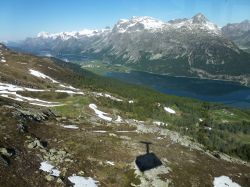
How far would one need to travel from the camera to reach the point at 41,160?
56.8 m

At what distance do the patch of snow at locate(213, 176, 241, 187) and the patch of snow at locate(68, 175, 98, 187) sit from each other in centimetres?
2672

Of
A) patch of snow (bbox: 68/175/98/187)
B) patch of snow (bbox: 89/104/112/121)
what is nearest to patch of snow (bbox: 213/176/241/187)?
patch of snow (bbox: 68/175/98/187)

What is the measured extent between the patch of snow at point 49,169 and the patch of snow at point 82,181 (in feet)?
7.38

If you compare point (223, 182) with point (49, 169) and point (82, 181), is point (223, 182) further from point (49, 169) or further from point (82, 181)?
point (49, 169)

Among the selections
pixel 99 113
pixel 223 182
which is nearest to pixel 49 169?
pixel 223 182

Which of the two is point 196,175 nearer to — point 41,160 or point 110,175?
point 110,175

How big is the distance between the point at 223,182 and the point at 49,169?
36.2 m

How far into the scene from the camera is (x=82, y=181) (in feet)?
178

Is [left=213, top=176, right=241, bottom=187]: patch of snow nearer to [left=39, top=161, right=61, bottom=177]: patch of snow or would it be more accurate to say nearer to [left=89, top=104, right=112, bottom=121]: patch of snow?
[left=39, top=161, right=61, bottom=177]: patch of snow

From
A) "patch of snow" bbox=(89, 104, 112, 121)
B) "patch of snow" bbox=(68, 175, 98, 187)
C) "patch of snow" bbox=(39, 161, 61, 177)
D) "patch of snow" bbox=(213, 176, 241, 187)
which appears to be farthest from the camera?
"patch of snow" bbox=(89, 104, 112, 121)

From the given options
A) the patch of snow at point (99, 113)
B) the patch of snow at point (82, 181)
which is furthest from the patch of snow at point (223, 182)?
the patch of snow at point (99, 113)

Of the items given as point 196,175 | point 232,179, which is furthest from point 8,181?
point 232,179

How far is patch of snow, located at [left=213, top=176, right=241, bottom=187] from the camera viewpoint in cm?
6938

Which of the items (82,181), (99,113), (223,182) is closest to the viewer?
(82,181)
